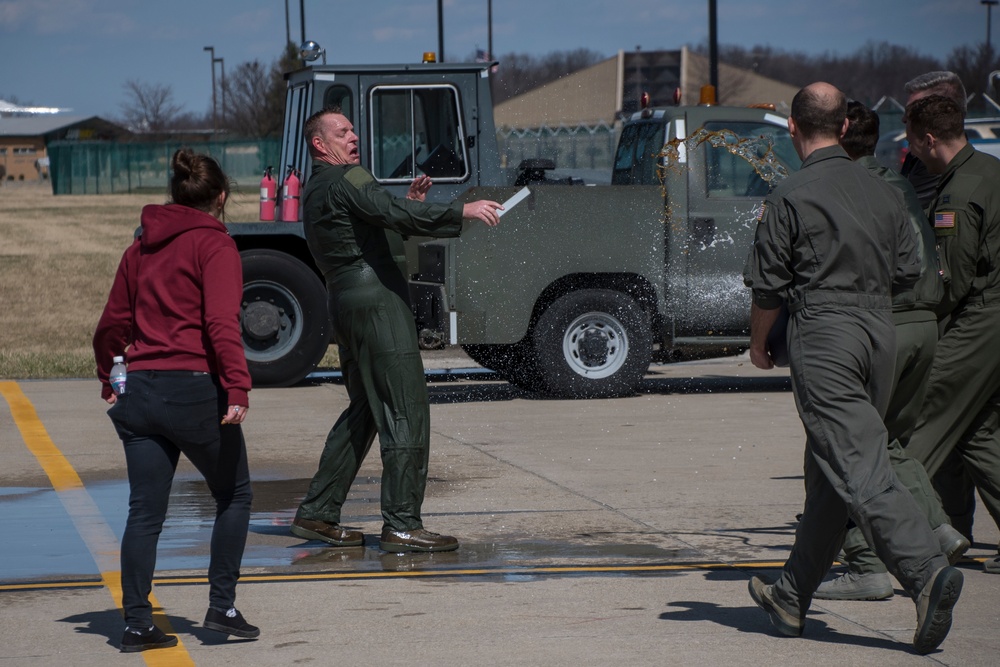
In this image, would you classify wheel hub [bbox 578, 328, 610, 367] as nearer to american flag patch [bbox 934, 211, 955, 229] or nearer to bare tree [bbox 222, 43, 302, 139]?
american flag patch [bbox 934, 211, 955, 229]

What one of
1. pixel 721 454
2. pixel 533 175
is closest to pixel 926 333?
pixel 721 454

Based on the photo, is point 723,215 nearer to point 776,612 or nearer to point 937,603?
point 776,612

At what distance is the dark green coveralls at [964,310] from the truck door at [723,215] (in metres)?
5.50

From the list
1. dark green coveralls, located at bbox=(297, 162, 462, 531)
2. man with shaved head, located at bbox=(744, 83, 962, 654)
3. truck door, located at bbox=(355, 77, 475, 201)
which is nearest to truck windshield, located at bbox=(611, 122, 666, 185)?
truck door, located at bbox=(355, 77, 475, 201)

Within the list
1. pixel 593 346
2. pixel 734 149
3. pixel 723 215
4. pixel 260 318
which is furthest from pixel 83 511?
pixel 734 149

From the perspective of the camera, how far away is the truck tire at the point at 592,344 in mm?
11523

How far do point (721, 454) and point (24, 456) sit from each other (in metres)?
4.23

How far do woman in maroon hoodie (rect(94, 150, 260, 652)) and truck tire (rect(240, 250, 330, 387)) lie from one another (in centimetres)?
737

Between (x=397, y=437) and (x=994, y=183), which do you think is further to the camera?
(x=397, y=437)

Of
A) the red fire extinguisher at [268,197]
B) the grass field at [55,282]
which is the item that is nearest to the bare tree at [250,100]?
the grass field at [55,282]

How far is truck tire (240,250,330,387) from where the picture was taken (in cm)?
1234

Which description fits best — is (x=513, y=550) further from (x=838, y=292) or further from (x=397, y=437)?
(x=838, y=292)

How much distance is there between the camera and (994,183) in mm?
5836

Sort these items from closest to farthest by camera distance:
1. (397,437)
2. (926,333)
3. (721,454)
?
(926,333)
(397,437)
(721,454)
